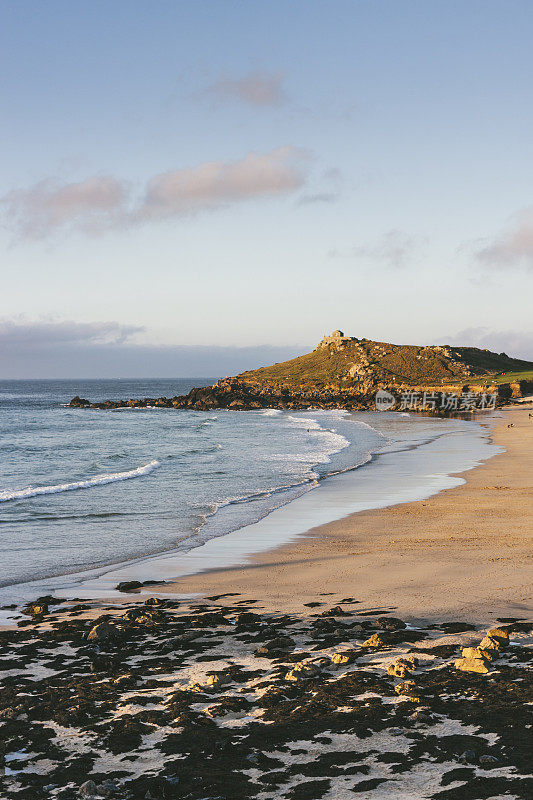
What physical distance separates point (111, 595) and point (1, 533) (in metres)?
8.89

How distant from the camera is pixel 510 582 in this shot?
1355cm

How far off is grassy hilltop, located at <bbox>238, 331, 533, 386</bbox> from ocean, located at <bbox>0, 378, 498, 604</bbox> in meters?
80.3

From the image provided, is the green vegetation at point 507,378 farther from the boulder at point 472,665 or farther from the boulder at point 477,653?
the boulder at point 472,665

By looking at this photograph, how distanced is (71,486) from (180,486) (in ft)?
18.3

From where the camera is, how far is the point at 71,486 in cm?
3225

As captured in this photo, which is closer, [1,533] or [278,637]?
[278,637]

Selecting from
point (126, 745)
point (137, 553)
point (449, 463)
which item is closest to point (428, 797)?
point (126, 745)

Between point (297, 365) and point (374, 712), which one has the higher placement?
point (297, 365)

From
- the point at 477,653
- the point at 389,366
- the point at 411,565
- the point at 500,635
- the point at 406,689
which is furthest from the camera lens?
the point at 389,366

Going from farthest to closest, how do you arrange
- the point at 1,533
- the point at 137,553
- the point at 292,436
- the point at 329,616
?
the point at 292,436 → the point at 1,533 → the point at 137,553 → the point at 329,616

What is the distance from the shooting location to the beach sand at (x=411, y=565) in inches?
499

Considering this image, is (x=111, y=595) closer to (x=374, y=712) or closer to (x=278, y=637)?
(x=278, y=637)

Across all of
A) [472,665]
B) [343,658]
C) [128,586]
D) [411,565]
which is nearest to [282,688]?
[343,658]

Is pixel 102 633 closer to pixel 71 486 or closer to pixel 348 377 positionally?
pixel 71 486
